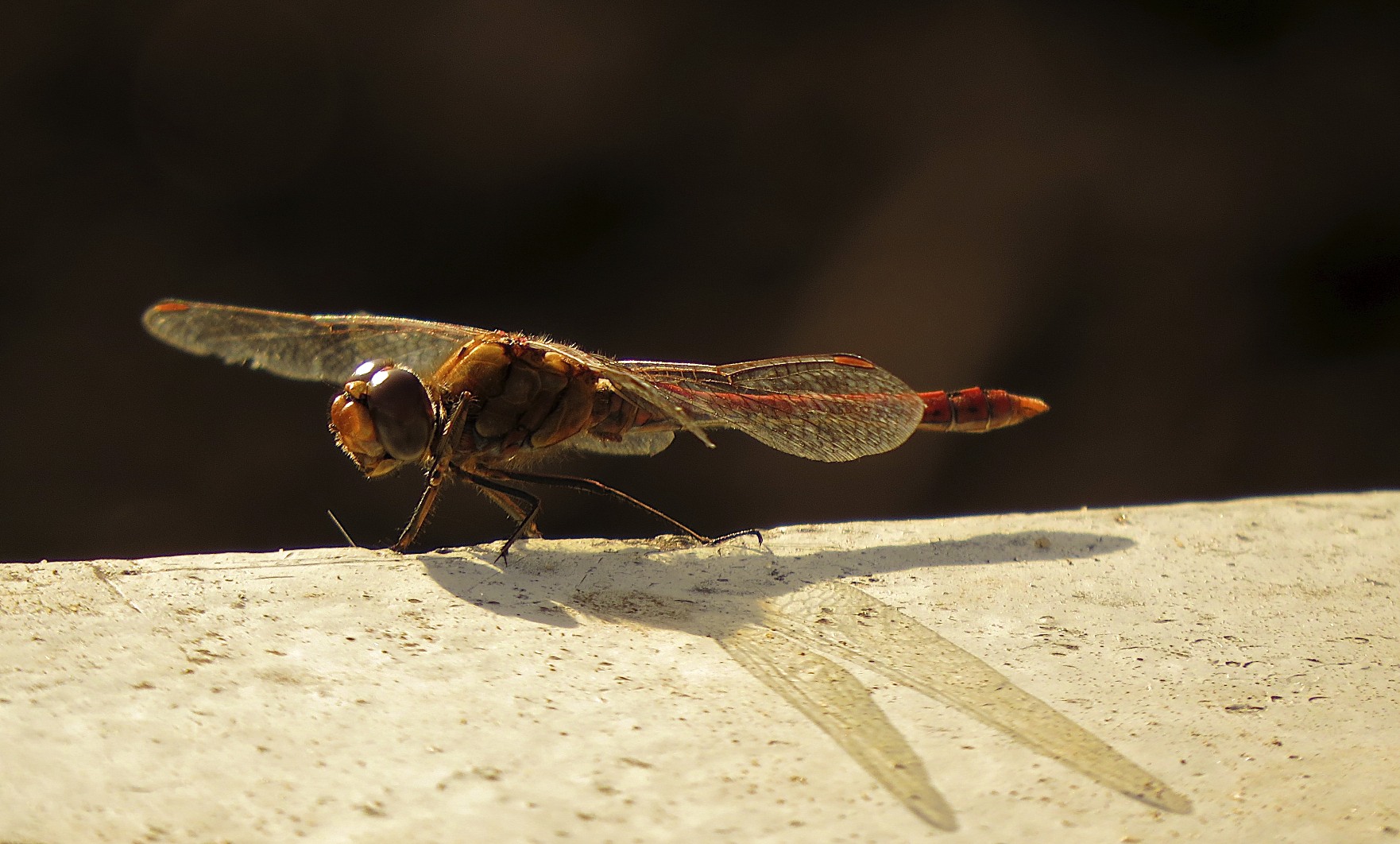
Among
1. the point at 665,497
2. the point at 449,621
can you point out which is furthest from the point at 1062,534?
the point at 665,497

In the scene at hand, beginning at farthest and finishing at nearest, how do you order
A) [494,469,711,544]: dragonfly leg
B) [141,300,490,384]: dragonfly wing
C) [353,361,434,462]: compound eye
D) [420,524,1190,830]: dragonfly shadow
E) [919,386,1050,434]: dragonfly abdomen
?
[919,386,1050,434]: dragonfly abdomen, [141,300,490,384]: dragonfly wing, [494,469,711,544]: dragonfly leg, [353,361,434,462]: compound eye, [420,524,1190,830]: dragonfly shadow

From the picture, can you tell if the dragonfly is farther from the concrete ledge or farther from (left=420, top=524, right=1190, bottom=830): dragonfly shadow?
the concrete ledge

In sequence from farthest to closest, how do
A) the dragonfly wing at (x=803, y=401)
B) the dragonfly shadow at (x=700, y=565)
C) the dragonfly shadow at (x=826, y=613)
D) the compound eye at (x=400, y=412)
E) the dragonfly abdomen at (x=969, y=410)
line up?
the dragonfly abdomen at (x=969, y=410)
the dragonfly wing at (x=803, y=401)
the compound eye at (x=400, y=412)
the dragonfly shadow at (x=700, y=565)
the dragonfly shadow at (x=826, y=613)

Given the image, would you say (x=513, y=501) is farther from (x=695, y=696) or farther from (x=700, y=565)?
(x=695, y=696)

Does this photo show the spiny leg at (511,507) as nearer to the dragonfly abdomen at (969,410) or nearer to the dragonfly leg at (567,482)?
the dragonfly leg at (567,482)

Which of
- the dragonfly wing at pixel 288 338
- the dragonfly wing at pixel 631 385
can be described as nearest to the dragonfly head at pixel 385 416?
the dragonfly wing at pixel 631 385

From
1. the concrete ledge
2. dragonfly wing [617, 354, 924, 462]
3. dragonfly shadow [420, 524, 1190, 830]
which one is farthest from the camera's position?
dragonfly wing [617, 354, 924, 462]

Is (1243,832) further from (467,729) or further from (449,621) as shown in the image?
(449,621)

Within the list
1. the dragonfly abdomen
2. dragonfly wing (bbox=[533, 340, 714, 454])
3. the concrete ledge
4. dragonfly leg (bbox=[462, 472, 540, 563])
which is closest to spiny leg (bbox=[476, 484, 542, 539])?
dragonfly leg (bbox=[462, 472, 540, 563])
